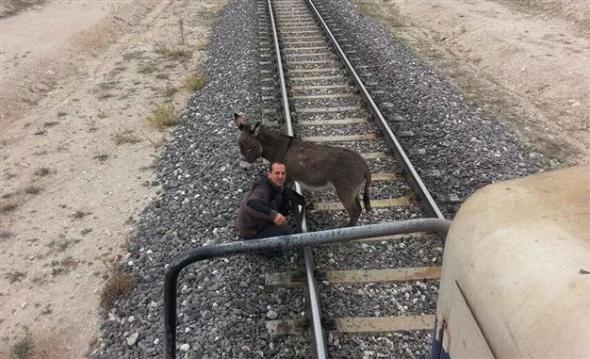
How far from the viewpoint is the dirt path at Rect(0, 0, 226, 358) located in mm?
6059

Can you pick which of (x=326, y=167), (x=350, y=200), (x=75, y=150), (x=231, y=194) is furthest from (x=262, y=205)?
(x=75, y=150)

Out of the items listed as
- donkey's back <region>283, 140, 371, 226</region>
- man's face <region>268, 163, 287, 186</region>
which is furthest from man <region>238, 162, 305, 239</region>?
donkey's back <region>283, 140, 371, 226</region>

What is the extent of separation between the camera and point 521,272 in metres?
1.98

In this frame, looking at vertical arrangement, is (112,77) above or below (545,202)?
below

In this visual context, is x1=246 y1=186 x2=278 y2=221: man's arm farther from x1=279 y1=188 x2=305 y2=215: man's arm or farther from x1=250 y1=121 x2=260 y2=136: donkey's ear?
x1=250 y1=121 x2=260 y2=136: donkey's ear

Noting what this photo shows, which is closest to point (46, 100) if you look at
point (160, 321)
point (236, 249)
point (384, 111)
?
point (384, 111)

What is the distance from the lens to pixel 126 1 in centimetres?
2169

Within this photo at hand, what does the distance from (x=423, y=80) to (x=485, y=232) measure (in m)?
9.90

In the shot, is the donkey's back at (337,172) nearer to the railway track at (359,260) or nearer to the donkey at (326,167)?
the donkey at (326,167)

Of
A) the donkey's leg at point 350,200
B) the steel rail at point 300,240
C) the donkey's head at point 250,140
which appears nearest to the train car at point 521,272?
the steel rail at point 300,240

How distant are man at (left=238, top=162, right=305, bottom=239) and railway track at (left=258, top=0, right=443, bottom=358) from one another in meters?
0.52

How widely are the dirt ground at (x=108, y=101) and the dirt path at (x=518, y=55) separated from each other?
48mm

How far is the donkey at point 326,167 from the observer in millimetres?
6020

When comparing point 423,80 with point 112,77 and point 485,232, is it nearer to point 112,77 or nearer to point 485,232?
point 112,77
